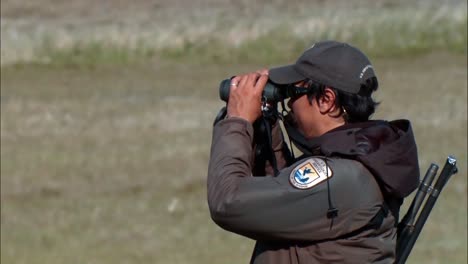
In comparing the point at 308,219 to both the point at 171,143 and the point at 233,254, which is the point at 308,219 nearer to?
the point at 233,254

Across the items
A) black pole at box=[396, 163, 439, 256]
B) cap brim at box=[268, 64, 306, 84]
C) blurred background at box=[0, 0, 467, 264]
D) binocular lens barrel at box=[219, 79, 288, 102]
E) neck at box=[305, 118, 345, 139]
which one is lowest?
blurred background at box=[0, 0, 467, 264]

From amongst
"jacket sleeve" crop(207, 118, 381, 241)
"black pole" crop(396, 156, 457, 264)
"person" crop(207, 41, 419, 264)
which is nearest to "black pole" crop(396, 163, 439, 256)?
"black pole" crop(396, 156, 457, 264)

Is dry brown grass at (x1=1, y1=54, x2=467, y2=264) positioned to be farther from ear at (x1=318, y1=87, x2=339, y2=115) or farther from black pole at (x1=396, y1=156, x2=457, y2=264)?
ear at (x1=318, y1=87, x2=339, y2=115)

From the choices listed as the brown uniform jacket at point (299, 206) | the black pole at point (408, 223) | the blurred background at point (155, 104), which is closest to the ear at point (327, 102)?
the brown uniform jacket at point (299, 206)

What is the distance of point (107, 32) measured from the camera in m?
20.8

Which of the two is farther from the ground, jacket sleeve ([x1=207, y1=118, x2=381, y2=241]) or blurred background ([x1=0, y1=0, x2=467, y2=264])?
jacket sleeve ([x1=207, y1=118, x2=381, y2=241])

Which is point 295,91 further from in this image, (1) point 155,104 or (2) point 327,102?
(1) point 155,104

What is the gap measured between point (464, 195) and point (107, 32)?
11.1m

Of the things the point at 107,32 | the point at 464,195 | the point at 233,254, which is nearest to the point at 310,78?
the point at 233,254

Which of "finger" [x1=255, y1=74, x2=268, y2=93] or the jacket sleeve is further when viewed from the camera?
"finger" [x1=255, y1=74, x2=268, y2=93]

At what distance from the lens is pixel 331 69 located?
334 cm

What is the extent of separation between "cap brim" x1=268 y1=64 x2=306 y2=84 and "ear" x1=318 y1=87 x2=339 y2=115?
0.08 m

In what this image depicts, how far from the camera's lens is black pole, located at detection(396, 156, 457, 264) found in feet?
11.7

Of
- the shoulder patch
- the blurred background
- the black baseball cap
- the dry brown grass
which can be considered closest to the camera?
the shoulder patch
